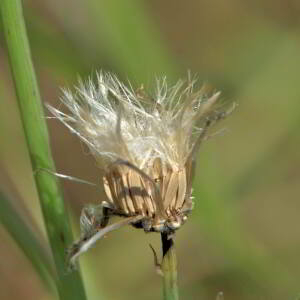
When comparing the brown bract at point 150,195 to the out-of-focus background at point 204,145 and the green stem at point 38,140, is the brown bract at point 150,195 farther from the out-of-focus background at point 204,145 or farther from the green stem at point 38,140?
the out-of-focus background at point 204,145

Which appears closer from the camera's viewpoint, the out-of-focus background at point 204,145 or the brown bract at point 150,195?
the brown bract at point 150,195

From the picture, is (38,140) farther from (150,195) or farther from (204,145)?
(204,145)

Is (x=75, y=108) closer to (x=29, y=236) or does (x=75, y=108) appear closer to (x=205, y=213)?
(x=29, y=236)

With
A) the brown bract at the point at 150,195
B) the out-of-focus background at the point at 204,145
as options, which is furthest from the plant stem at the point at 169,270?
the out-of-focus background at the point at 204,145

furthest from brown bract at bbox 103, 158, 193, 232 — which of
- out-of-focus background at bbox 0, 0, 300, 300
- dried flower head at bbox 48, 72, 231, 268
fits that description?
out-of-focus background at bbox 0, 0, 300, 300

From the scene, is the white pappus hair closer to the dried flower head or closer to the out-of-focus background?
the dried flower head

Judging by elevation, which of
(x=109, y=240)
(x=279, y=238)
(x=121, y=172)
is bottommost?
(x=279, y=238)

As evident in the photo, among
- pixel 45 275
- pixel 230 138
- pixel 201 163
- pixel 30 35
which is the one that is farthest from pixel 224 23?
pixel 45 275
